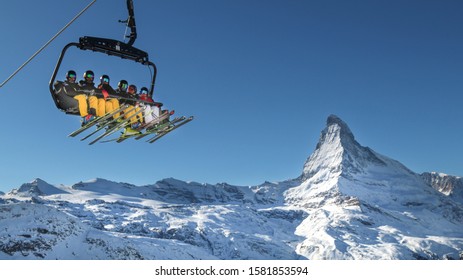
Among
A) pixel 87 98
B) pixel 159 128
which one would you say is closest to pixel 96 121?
pixel 87 98

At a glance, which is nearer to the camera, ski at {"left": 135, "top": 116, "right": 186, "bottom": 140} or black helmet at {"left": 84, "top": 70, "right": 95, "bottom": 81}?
black helmet at {"left": 84, "top": 70, "right": 95, "bottom": 81}

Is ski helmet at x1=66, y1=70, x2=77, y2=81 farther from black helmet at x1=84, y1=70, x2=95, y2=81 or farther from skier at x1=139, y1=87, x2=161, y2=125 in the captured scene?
skier at x1=139, y1=87, x2=161, y2=125

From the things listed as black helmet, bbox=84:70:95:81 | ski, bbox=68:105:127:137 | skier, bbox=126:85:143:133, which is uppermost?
black helmet, bbox=84:70:95:81

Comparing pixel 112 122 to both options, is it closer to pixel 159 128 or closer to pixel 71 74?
pixel 159 128

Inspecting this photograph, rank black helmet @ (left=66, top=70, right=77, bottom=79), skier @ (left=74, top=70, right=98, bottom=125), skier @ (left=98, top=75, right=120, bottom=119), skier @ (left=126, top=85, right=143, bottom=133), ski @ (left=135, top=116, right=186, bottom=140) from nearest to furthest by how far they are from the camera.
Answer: black helmet @ (left=66, top=70, right=77, bottom=79) < skier @ (left=74, top=70, right=98, bottom=125) < skier @ (left=98, top=75, right=120, bottom=119) < skier @ (left=126, top=85, right=143, bottom=133) < ski @ (left=135, top=116, right=186, bottom=140)

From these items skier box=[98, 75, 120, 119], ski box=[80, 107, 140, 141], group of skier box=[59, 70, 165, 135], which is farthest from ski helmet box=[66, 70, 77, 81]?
ski box=[80, 107, 140, 141]

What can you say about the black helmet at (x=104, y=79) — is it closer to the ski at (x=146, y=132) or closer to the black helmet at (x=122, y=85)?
the black helmet at (x=122, y=85)
